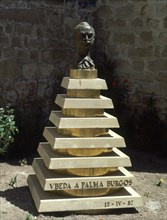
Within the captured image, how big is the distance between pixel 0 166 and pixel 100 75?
8.38 feet

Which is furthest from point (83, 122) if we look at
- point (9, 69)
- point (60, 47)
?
point (60, 47)

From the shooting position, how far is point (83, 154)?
5023 millimetres

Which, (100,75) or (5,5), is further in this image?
(100,75)

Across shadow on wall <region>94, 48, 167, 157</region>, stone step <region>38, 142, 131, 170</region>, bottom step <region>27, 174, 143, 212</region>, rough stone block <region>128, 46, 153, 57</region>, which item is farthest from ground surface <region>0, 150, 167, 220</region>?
rough stone block <region>128, 46, 153, 57</region>

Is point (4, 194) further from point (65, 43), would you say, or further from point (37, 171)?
point (65, 43)

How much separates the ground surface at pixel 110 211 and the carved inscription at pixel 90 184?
287mm

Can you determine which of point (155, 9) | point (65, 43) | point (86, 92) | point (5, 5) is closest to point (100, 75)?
point (65, 43)

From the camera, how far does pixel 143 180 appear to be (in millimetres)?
6273

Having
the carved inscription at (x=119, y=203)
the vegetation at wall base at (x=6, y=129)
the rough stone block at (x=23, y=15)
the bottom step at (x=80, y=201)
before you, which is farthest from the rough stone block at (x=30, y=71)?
the carved inscription at (x=119, y=203)

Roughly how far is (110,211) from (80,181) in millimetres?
498

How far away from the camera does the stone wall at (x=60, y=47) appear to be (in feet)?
23.5

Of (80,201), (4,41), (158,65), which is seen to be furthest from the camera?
(158,65)

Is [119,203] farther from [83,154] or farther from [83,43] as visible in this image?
[83,43]

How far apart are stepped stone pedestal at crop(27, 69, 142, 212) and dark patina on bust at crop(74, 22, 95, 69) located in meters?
0.10
